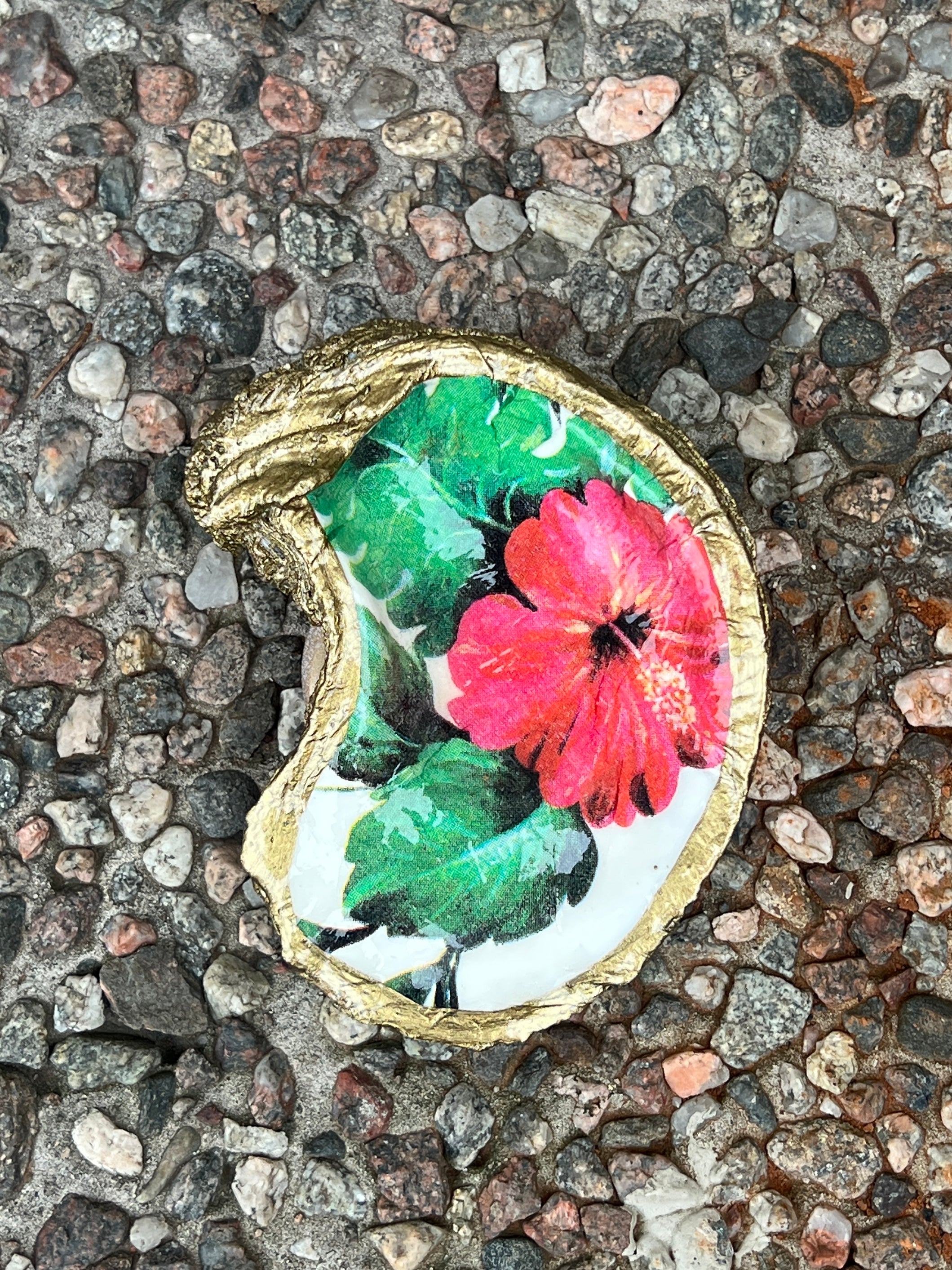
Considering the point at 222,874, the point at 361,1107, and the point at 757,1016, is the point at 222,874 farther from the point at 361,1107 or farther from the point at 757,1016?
the point at 757,1016

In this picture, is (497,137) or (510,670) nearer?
(510,670)

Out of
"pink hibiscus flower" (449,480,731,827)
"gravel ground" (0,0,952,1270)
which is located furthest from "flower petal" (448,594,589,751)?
"gravel ground" (0,0,952,1270)

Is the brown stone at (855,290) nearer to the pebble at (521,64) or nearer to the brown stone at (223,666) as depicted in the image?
the pebble at (521,64)

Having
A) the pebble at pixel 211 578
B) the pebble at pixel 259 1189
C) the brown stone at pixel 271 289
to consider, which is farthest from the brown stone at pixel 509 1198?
the brown stone at pixel 271 289

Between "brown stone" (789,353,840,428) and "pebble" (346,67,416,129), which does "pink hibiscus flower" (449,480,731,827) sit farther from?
"pebble" (346,67,416,129)

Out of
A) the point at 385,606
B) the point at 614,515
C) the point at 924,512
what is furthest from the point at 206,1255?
the point at 924,512

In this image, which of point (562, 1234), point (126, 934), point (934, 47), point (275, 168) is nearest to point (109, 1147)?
point (126, 934)

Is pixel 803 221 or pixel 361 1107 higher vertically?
pixel 803 221
